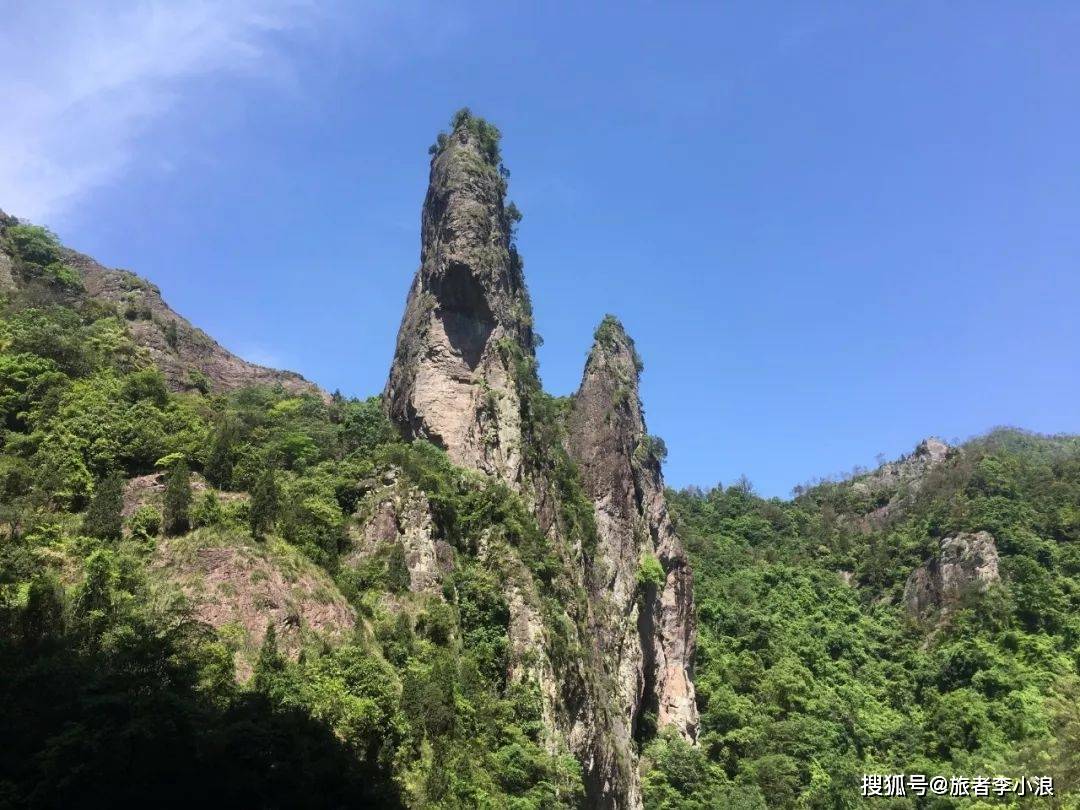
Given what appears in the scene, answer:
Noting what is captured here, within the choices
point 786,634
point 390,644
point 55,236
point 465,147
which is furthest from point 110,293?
point 786,634

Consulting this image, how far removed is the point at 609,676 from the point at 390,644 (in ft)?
56.8

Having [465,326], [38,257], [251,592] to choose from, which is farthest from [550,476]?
[38,257]

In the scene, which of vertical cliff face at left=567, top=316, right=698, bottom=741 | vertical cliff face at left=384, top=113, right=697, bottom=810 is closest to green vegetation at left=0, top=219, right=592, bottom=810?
vertical cliff face at left=384, top=113, right=697, bottom=810

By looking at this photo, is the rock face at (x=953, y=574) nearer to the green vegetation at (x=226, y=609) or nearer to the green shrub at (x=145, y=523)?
the green vegetation at (x=226, y=609)

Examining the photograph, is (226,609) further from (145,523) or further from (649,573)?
(649,573)

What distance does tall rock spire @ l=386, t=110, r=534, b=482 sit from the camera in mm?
37750

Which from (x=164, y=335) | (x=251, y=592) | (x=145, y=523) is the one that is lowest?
(x=251, y=592)

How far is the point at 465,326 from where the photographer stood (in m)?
41.5

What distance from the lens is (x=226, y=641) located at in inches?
752

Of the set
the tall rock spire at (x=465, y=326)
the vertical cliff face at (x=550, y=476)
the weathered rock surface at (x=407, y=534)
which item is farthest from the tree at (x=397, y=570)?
the tall rock spire at (x=465, y=326)

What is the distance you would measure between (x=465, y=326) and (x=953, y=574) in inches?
1689

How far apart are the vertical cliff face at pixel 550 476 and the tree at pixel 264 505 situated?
29.9ft

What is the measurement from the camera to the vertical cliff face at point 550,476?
1189 inches

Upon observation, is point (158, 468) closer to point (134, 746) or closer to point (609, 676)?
point (134, 746)
